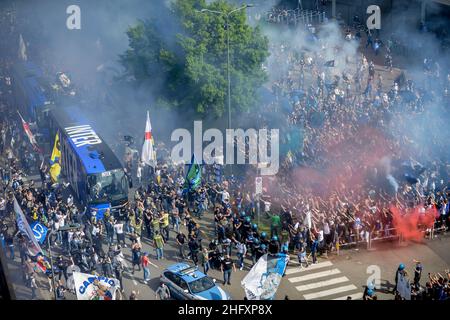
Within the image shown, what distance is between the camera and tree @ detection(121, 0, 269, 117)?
31.3 metres

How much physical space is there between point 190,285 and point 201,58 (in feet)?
47.3

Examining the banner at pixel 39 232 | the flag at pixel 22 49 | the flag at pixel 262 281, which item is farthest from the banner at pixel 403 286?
the flag at pixel 22 49

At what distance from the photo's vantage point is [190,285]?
19.6 meters

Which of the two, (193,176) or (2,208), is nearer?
(2,208)

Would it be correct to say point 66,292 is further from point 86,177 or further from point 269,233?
point 269,233

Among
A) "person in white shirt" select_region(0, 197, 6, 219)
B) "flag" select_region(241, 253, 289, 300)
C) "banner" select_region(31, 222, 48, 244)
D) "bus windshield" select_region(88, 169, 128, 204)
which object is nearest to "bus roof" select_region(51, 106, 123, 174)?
"bus windshield" select_region(88, 169, 128, 204)

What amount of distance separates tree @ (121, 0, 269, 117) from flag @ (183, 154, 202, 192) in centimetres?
594

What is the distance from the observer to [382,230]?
23.3m

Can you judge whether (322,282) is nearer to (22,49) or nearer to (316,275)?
(316,275)

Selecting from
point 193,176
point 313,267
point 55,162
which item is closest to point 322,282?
point 313,267

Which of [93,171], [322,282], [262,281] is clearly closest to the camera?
[262,281]

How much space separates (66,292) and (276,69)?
21.7m

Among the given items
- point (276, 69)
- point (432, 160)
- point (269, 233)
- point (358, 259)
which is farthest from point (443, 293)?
point (276, 69)

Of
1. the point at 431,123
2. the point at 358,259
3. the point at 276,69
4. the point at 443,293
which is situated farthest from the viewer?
the point at 276,69
